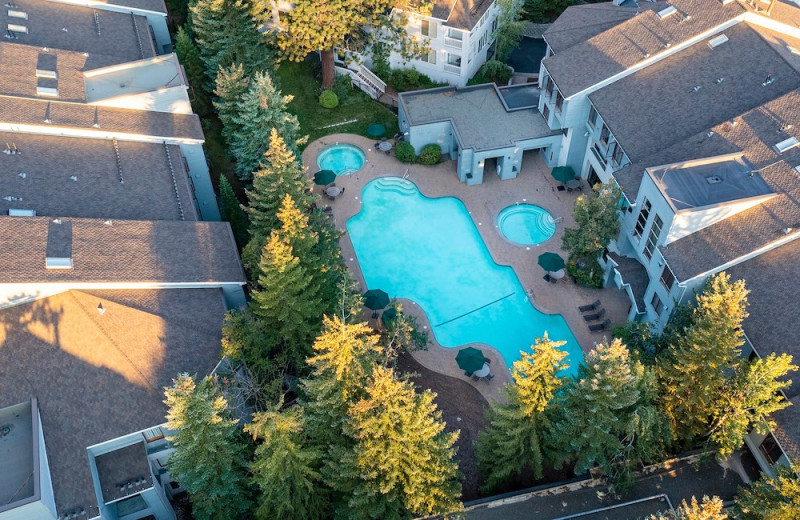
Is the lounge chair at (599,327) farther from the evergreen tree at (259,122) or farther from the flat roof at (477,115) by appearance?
the evergreen tree at (259,122)

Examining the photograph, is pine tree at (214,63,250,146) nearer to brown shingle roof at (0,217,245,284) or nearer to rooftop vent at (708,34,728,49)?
brown shingle roof at (0,217,245,284)

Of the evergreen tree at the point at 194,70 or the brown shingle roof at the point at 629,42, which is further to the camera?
the evergreen tree at the point at 194,70

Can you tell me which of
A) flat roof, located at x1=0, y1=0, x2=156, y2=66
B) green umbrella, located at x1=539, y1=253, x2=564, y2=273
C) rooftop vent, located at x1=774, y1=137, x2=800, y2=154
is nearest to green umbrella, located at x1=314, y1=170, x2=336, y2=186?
flat roof, located at x1=0, y1=0, x2=156, y2=66

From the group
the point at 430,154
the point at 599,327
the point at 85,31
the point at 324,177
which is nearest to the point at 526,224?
the point at 430,154

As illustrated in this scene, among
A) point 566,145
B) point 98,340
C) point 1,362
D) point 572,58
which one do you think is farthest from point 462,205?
point 1,362

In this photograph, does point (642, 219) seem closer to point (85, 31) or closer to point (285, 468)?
point (285, 468)


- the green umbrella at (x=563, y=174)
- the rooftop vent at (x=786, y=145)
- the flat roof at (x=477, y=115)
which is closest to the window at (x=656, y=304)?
the rooftop vent at (x=786, y=145)
